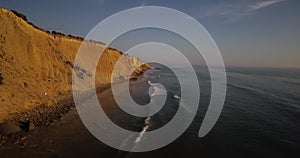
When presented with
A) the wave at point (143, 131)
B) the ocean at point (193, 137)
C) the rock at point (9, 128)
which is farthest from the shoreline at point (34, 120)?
the wave at point (143, 131)

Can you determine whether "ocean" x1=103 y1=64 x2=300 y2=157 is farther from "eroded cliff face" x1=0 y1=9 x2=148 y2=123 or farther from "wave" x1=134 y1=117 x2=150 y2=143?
"eroded cliff face" x1=0 y1=9 x2=148 y2=123

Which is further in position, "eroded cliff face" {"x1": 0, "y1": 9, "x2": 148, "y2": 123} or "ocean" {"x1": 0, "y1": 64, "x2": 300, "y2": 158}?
"eroded cliff face" {"x1": 0, "y1": 9, "x2": 148, "y2": 123}

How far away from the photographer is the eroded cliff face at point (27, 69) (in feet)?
50.1

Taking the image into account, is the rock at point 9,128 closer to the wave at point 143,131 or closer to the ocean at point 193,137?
the ocean at point 193,137

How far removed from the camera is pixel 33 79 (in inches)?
715

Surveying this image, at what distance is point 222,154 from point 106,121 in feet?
30.0

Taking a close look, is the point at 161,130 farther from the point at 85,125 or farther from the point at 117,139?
the point at 85,125

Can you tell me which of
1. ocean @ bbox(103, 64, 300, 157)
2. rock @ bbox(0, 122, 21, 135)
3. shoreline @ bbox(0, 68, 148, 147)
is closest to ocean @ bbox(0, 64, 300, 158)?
ocean @ bbox(103, 64, 300, 157)

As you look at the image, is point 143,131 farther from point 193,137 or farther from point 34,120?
point 34,120

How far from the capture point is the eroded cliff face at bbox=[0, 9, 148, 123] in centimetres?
1527

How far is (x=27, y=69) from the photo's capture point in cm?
1797

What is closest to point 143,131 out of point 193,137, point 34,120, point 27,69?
point 193,137

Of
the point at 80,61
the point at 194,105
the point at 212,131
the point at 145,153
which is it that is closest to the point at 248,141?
the point at 212,131

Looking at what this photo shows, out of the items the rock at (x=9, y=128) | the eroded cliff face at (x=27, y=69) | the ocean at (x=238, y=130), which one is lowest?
the ocean at (x=238, y=130)
